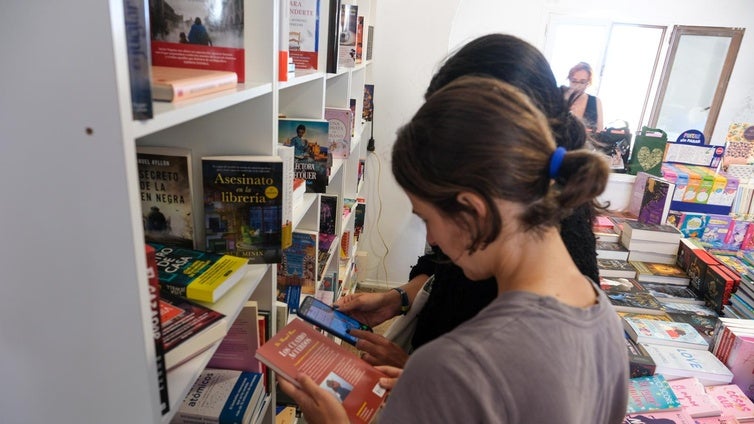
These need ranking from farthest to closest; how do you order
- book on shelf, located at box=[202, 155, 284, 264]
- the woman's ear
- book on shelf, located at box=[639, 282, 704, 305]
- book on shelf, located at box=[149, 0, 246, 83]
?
book on shelf, located at box=[639, 282, 704, 305] → book on shelf, located at box=[202, 155, 284, 264] → book on shelf, located at box=[149, 0, 246, 83] → the woman's ear

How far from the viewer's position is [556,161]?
69 centimetres

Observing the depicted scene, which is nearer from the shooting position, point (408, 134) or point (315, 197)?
point (408, 134)

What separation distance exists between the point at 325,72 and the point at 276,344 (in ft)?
3.29

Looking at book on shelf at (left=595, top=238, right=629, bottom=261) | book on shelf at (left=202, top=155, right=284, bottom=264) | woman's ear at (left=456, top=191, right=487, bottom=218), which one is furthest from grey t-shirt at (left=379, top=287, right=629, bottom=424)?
book on shelf at (left=595, top=238, right=629, bottom=261)

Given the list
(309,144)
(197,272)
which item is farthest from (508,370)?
(309,144)

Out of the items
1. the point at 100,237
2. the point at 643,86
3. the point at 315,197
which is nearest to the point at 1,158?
the point at 100,237

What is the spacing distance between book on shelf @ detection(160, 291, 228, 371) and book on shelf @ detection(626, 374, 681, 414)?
156cm

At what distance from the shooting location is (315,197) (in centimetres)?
168

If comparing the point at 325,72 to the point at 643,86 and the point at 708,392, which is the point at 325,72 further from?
the point at 643,86

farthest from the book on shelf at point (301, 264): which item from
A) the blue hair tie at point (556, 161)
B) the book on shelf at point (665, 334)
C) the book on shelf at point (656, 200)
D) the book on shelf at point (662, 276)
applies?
the book on shelf at point (656, 200)

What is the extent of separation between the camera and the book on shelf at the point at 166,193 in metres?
0.90

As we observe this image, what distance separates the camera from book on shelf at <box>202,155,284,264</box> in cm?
93

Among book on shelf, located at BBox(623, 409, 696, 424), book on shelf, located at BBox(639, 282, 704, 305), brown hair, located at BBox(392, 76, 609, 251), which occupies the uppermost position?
brown hair, located at BBox(392, 76, 609, 251)

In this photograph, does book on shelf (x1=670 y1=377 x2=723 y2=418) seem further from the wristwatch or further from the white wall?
the white wall
